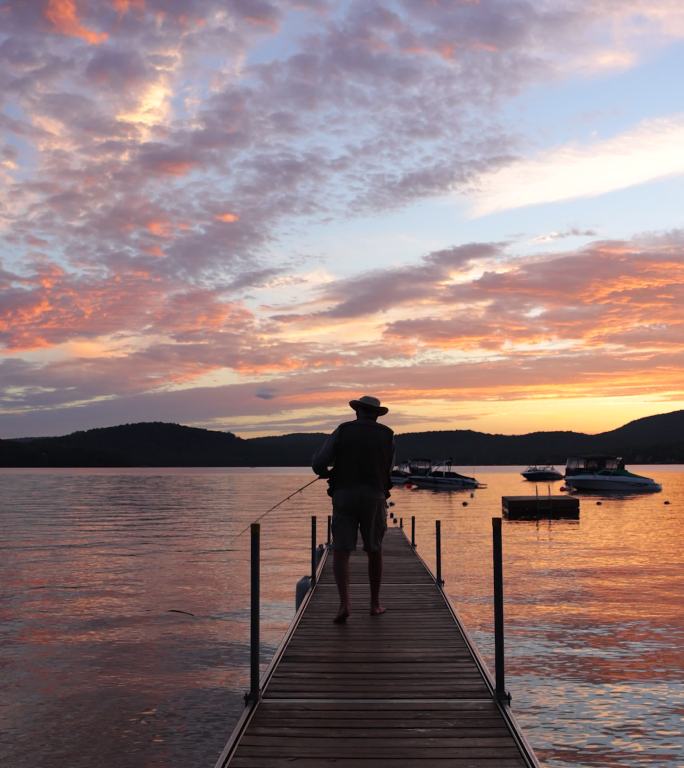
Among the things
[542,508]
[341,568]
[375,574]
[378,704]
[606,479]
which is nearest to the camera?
[378,704]

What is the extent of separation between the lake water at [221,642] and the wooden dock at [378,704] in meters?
1.89

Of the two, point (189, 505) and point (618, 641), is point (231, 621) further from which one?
point (189, 505)

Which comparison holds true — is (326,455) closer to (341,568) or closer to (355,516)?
(355,516)

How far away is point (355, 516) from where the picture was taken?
995 cm

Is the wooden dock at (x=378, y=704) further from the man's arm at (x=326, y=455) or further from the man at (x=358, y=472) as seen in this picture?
the man's arm at (x=326, y=455)

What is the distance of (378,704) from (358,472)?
3.02m

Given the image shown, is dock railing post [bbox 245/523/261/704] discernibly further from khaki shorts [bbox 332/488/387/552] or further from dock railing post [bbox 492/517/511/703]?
dock railing post [bbox 492/517/511/703]

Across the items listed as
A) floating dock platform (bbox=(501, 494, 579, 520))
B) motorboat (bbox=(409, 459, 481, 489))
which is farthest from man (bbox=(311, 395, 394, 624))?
motorboat (bbox=(409, 459, 481, 489))

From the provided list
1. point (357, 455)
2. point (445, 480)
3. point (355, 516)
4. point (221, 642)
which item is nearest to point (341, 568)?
point (355, 516)

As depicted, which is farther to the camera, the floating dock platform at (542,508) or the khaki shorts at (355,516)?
the floating dock platform at (542,508)

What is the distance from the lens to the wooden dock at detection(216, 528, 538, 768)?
6238 mm

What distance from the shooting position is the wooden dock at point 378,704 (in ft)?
20.5

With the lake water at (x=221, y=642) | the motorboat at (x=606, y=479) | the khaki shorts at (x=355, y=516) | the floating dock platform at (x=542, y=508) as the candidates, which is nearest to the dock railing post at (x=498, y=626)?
the khaki shorts at (x=355, y=516)

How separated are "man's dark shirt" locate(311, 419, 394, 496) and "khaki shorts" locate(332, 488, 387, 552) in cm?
10
